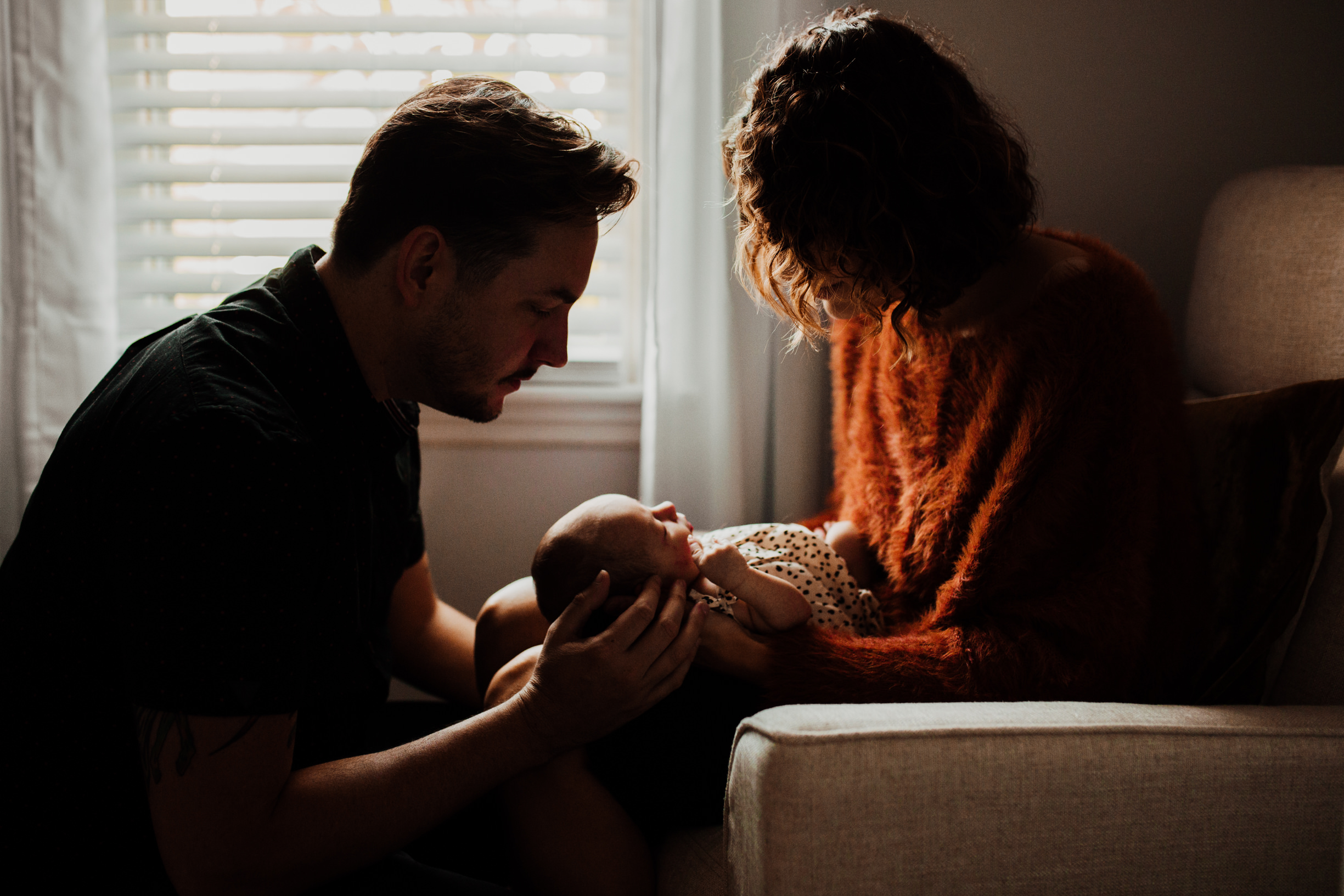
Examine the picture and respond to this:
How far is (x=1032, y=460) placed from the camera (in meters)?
1.11

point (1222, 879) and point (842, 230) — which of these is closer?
point (1222, 879)

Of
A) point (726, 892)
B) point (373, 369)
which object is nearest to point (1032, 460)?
point (726, 892)

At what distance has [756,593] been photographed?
1.21 m

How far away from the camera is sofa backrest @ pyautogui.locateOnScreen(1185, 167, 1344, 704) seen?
1.10m

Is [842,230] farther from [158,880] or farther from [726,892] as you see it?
[158,880]

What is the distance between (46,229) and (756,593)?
164 cm

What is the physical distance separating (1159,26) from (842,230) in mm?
1013

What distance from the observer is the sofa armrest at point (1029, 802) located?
0.84 m

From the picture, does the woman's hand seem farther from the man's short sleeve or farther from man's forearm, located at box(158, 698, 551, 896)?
the man's short sleeve

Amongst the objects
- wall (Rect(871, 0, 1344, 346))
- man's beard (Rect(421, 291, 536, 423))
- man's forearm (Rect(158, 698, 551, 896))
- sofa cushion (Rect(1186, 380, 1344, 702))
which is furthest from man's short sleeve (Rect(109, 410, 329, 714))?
wall (Rect(871, 0, 1344, 346))

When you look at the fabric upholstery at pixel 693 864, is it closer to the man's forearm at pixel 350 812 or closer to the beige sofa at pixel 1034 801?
the beige sofa at pixel 1034 801

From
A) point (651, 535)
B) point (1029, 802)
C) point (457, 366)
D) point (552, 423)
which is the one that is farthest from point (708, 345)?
point (1029, 802)

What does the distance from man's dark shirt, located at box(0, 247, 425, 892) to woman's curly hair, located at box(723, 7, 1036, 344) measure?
639mm

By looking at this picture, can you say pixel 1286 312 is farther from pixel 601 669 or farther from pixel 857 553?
pixel 601 669
